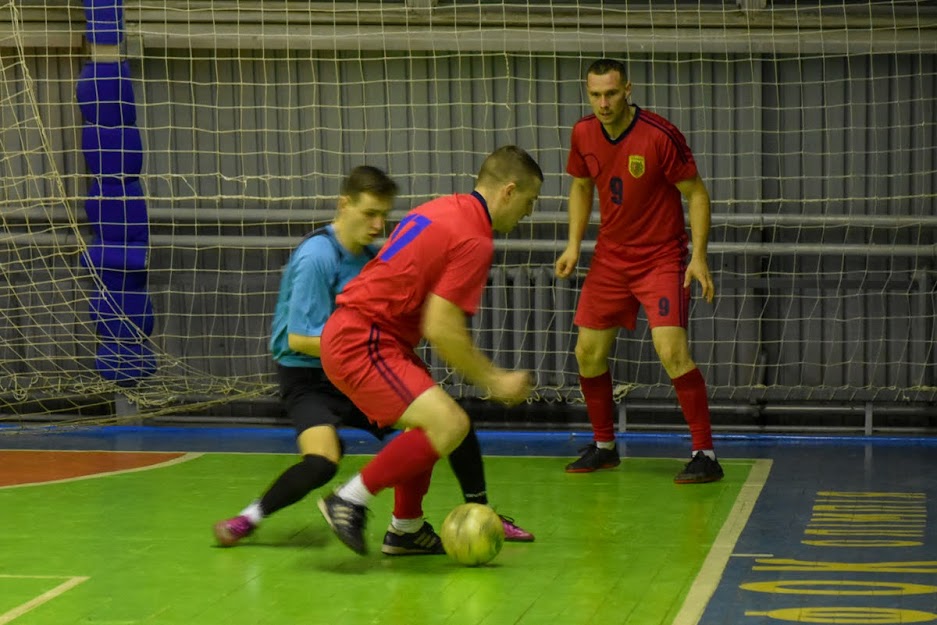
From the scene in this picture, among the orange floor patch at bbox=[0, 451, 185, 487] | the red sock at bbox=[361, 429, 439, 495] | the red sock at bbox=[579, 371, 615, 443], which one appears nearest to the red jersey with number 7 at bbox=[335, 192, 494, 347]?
the red sock at bbox=[361, 429, 439, 495]

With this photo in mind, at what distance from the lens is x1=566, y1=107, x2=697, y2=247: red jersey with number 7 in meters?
7.85

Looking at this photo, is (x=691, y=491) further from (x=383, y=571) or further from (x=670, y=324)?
(x=383, y=571)

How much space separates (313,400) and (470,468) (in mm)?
781

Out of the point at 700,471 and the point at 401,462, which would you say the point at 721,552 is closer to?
the point at 401,462

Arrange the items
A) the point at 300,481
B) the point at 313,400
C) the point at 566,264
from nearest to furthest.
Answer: the point at 300,481, the point at 313,400, the point at 566,264

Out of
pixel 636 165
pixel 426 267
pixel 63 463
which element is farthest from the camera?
pixel 63 463

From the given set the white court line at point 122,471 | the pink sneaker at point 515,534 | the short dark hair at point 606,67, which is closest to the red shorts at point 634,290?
the short dark hair at point 606,67

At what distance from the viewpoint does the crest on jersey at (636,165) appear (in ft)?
25.8

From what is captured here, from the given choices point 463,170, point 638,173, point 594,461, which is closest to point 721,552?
point 594,461

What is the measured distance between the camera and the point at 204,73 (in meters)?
10.6

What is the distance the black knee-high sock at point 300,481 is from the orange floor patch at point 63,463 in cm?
251

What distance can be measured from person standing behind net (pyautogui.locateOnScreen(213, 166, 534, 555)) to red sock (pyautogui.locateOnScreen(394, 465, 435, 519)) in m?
0.02

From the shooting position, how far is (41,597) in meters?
5.34

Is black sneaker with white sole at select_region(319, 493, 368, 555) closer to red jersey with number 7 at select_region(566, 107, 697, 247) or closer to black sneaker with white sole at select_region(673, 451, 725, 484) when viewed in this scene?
black sneaker with white sole at select_region(673, 451, 725, 484)
